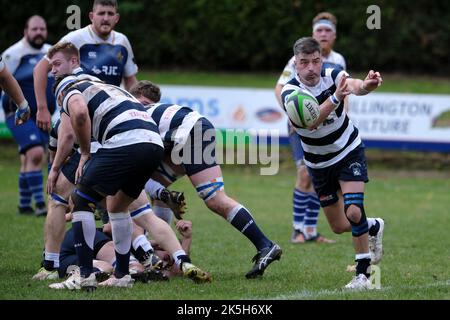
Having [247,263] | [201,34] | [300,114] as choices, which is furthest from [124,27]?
[300,114]

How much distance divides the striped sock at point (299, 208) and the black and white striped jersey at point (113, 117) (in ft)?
13.4

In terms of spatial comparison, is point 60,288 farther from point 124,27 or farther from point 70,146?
Answer: point 124,27

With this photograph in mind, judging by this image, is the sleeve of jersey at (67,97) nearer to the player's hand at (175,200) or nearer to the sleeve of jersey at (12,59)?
the player's hand at (175,200)

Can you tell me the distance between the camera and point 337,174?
728 centimetres

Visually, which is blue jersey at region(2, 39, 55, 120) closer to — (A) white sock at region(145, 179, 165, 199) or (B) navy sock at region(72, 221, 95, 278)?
(A) white sock at region(145, 179, 165, 199)

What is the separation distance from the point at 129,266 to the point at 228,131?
1046cm

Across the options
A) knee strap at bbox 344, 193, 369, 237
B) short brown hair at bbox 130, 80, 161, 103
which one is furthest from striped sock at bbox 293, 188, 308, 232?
knee strap at bbox 344, 193, 369, 237

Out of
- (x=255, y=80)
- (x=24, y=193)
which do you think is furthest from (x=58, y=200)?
(x=255, y=80)

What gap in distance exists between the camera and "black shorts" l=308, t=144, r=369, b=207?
7.16 metres

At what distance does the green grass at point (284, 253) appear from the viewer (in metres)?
6.57

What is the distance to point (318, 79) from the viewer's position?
23.6 ft

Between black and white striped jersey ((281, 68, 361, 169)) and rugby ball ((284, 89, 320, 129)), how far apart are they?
0.40 m

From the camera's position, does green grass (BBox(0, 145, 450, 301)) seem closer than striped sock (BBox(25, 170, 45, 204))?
Yes

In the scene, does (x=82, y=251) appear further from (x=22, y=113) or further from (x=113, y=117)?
(x=22, y=113)
